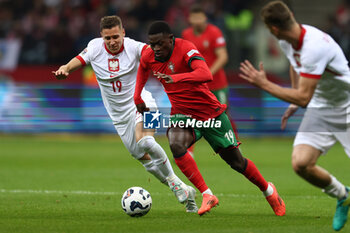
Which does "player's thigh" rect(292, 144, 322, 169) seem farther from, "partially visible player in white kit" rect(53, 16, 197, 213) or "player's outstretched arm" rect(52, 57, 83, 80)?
"player's outstretched arm" rect(52, 57, 83, 80)

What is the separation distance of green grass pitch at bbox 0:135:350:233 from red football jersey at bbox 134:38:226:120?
3.90 ft

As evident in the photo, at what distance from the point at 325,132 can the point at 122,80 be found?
3.02 metres

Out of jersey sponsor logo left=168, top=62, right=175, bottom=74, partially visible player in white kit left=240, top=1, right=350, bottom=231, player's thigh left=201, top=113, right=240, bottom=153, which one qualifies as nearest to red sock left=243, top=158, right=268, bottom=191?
player's thigh left=201, top=113, right=240, bottom=153

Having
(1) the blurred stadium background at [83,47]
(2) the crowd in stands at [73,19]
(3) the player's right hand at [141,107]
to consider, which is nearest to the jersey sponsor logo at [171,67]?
(3) the player's right hand at [141,107]

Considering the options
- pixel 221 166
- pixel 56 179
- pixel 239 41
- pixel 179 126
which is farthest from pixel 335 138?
pixel 239 41

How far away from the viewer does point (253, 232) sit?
21.3ft

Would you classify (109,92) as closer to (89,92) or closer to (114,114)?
(114,114)

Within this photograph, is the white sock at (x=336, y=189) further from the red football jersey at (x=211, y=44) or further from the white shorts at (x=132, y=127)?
the red football jersey at (x=211, y=44)

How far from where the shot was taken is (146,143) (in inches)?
322

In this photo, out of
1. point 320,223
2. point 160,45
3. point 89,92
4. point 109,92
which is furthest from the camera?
point 89,92

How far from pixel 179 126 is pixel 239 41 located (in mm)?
12182

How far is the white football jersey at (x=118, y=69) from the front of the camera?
8594 mm

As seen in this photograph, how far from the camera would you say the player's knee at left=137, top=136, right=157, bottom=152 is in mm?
8172

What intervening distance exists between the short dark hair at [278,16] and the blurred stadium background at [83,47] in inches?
454
